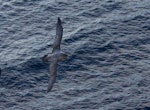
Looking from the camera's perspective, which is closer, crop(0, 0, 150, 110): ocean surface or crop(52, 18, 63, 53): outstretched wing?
crop(52, 18, 63, 53): outstretched wing

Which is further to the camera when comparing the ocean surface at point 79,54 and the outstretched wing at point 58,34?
the ocean surface at point 79,54

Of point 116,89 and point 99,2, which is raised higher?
point 99,2

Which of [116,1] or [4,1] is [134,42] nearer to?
[116,1]

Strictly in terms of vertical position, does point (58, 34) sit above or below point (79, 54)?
above

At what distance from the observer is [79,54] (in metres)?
67.8

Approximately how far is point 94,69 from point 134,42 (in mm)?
9138

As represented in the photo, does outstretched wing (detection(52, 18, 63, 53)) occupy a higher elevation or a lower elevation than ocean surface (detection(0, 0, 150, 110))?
higher

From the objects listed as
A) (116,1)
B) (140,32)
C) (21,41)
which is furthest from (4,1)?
(140,32)

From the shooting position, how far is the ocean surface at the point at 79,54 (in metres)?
60.4

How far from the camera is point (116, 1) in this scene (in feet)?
263

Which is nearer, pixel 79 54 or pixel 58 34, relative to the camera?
pixel 58 34

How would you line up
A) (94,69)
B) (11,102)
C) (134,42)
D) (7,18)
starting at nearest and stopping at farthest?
(11,102), (94,69), (134,42), (7,18)

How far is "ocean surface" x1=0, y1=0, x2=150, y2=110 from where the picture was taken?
60375mm

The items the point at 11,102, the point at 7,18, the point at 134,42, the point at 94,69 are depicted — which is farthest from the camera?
the point at 7,18
